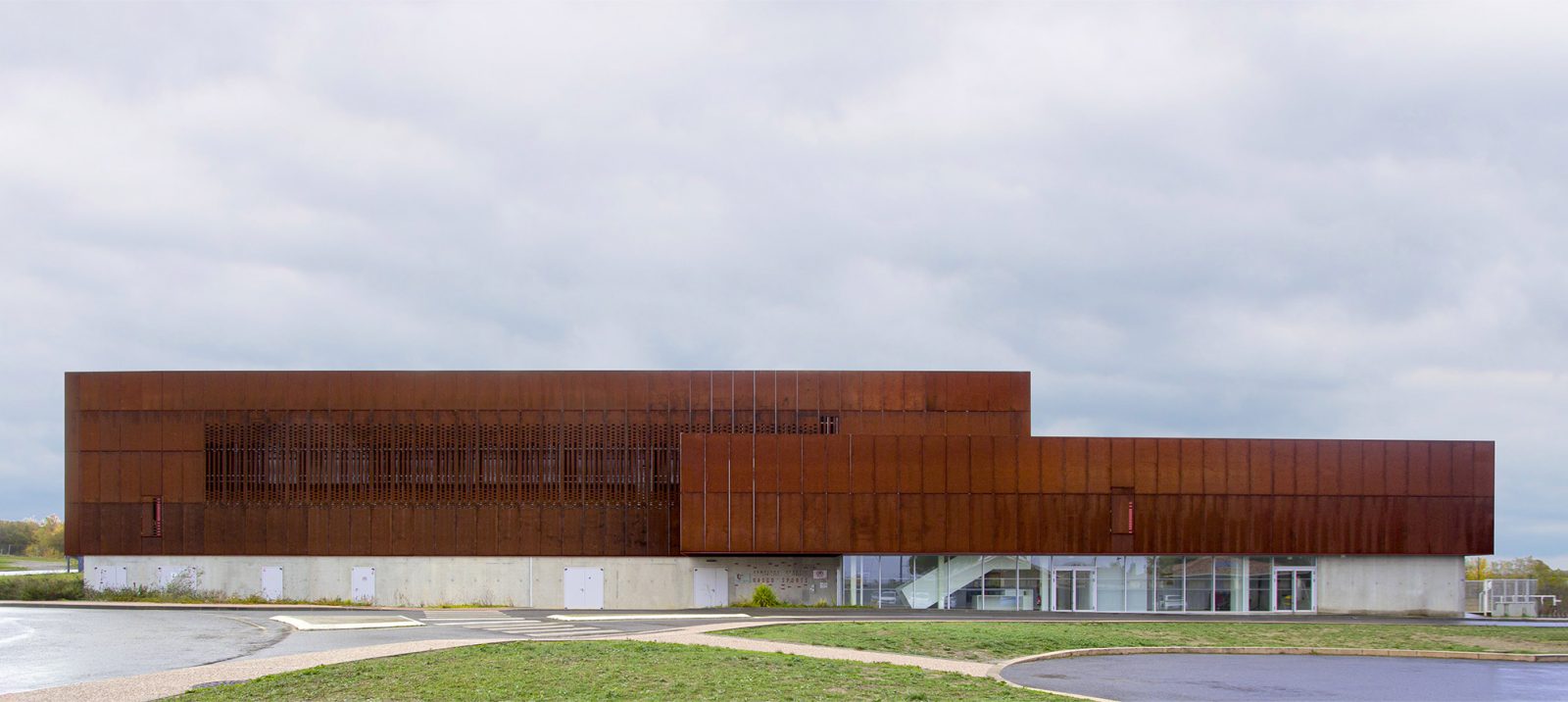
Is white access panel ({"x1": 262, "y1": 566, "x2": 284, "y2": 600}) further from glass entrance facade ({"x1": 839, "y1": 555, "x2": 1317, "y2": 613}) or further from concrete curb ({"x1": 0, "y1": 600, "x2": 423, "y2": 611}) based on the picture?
glass entrance facade ({"x1": 839, "y1": 555, "x2": 1317, "y2": 613})

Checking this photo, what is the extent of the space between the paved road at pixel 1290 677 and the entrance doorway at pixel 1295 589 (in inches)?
752

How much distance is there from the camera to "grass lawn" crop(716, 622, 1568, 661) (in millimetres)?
28672

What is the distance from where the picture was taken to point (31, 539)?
13012 cm

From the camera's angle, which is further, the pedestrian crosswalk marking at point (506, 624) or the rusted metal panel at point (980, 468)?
the rusted metal panel at point (980, 468)

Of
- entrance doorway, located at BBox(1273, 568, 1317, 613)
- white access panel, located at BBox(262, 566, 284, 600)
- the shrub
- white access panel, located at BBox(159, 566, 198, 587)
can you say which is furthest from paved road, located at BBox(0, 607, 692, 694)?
entrance doorway, located at BBox(1273, 568, 1317, 613)

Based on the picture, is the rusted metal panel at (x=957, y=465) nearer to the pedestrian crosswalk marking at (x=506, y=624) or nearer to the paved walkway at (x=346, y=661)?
the pedestrian crosswalk marking at (x=506, y=624)

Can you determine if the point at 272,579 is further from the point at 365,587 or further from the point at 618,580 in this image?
the point at 618,580

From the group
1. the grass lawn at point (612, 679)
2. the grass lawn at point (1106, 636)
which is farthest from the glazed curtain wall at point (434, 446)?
the grass lawn at point (612, 679)

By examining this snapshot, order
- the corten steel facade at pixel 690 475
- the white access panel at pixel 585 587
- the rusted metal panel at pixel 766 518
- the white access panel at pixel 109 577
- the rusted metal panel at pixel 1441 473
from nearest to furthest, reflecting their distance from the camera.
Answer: the rusted metal panel at pixel 766 518 < the corten steel facade at pixel 690 475 < the white access panel at pixel 585 587 < the rusted metal panel at pixel 1441 473 < the white access panel at pixel 109 577

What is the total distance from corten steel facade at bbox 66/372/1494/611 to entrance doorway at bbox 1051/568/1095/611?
1.03 meters

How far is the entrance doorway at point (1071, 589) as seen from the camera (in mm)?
47500

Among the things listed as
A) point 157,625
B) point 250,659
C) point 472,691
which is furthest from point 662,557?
point 472,691

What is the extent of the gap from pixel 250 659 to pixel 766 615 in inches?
743

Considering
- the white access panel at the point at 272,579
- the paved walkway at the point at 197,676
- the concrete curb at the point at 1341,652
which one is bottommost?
the white access panel at the point at 272,579
